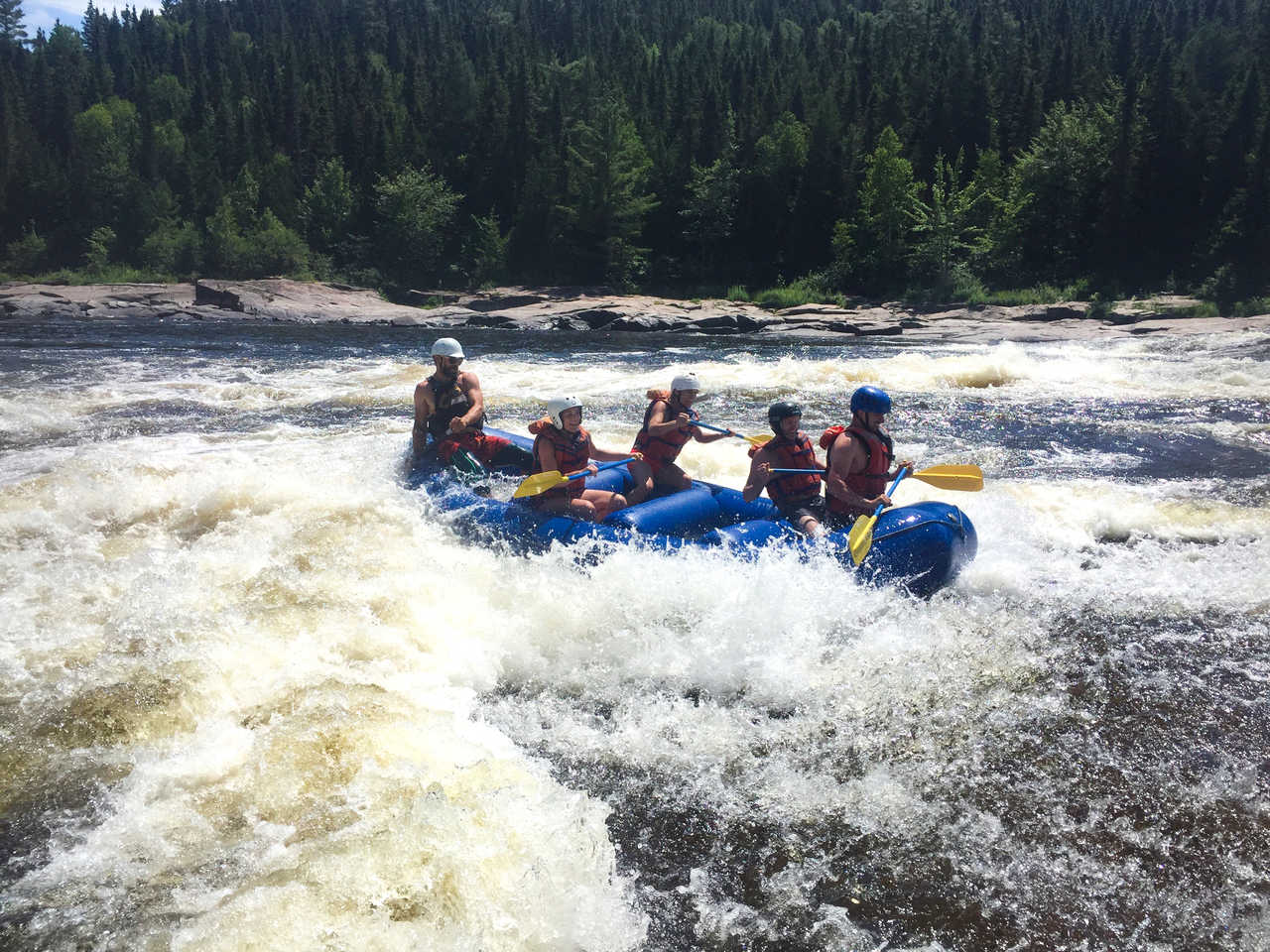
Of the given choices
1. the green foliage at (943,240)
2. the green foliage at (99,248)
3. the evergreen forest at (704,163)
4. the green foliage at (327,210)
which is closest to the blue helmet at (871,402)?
the evergreen forest at (704,163)

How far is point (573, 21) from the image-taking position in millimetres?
80375

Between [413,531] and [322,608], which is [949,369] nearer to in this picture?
[413,531]

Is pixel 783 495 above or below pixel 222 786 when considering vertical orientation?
above

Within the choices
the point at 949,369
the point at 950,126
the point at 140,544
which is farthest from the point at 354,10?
the point at 140,544

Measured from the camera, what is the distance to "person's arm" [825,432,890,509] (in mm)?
6117

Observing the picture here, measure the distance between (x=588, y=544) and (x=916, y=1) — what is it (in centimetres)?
7721

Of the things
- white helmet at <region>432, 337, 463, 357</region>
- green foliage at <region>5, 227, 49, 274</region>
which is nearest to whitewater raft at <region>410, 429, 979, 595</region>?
white helmet at <region>432, 337, 463, 357</region>

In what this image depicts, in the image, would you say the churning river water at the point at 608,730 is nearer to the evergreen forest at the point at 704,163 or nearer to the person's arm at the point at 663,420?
the person's arm at the point at 663,420

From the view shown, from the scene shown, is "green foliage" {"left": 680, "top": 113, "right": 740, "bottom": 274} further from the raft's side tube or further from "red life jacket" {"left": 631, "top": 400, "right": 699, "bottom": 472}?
the raft's side tube

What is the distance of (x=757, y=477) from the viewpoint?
6363 millimetres

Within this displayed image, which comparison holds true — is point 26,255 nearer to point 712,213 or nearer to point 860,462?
point 712,213

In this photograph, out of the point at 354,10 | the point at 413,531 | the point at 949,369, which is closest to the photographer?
the point at 413,531

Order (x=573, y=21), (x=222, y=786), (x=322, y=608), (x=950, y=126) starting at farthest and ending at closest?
(x=573, y=21)
(x=950, y=126)
(x=322, y=608)
(x=222, y=786)

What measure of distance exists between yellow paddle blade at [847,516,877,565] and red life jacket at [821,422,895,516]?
1.04 ft
